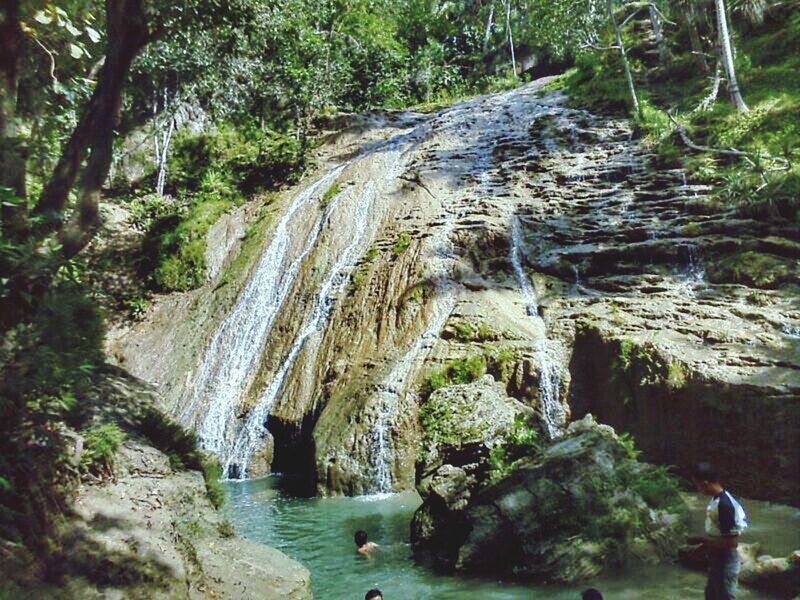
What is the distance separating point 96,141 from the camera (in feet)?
20.5

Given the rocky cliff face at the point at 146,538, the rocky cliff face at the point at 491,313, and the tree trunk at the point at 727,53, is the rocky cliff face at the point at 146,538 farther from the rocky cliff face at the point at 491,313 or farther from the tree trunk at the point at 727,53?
the tree trunk at the point at 727,53

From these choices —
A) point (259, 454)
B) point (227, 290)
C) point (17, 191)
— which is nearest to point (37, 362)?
point (17, 191)

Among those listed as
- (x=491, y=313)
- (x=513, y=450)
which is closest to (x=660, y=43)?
(x=491, y=313)

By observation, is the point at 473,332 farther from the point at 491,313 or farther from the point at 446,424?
the point at 446,424

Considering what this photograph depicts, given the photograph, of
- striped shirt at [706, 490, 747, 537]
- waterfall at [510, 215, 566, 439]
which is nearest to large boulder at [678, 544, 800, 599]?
striped shirt at [706, 490, 747, 537]

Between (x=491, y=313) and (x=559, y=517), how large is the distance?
20.8 ft

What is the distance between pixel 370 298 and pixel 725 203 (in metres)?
7.87

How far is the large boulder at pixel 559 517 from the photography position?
23.7ft

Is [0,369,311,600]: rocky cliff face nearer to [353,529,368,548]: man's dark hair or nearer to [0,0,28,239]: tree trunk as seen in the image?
[353,529,368,548]: man's dark hair

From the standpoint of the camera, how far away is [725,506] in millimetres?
4844

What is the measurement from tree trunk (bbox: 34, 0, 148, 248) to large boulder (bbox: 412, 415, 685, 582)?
5196mm

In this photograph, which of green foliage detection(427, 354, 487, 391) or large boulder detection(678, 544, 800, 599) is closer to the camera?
large boulder detection(678, 544, 800, 599)

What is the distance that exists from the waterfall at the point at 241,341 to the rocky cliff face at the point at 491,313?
0.18ft

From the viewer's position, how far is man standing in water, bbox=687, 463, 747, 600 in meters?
4.82
